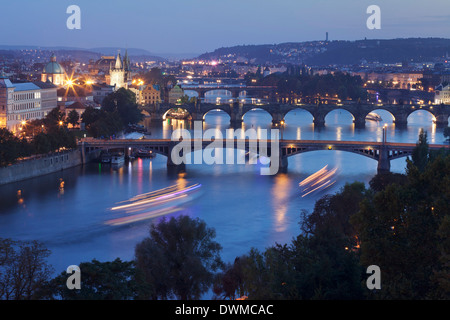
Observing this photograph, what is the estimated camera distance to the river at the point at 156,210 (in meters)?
11.0

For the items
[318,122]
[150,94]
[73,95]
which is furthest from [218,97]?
[73,95]

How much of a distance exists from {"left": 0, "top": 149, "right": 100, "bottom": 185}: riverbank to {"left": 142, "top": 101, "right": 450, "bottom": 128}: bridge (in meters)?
13.1

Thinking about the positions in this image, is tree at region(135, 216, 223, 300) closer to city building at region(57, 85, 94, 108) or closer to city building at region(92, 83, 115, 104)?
city building at region(57, 85, 94, 108)

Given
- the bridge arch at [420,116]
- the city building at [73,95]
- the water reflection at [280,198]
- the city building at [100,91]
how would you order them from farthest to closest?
1. the city building at [100,91]
2. the bridge arch at [420,116]
3. the city building at [73,95]
4. the water reflection at [280,198]

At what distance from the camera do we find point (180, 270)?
25.5 ft

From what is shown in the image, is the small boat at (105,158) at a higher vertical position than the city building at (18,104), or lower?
lower

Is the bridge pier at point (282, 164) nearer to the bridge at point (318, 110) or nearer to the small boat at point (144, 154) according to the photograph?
the small boat at point (144, 154)

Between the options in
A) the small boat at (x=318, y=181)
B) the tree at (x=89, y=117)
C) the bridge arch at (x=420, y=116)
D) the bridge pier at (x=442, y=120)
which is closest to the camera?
the small boat at (x=318, y=181)

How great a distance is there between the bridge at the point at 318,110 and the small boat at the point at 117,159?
12.0 meters

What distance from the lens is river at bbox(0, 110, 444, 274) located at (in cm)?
1104

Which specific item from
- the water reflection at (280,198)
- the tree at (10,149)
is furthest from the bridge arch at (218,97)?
the tree at (10,149)

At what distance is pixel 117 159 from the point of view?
18.9 m

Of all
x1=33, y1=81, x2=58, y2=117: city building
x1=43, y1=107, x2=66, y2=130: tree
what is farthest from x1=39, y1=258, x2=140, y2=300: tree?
x1=33, y1=81, x2=58, y2=117: city building

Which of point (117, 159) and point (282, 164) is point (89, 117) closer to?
point (117, 159)
